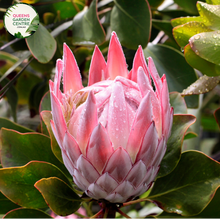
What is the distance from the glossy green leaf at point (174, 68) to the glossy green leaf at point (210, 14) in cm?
29

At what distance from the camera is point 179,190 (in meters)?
0.71

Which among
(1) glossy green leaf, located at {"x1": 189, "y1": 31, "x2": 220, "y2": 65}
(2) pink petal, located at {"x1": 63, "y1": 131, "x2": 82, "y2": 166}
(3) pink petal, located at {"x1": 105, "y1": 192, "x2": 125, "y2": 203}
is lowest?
(3) pink petal, located at {"x1": 105, "y1": 192, "x2": 125, "y2": 203}

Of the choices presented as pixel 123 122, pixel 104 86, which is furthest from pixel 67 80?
pixel 123 122

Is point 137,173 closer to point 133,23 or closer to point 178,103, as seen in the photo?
point 178,103

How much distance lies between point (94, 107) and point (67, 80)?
23 cm

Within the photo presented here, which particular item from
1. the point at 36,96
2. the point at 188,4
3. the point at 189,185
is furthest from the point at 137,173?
the point at 36,96

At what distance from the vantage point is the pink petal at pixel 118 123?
50 centimetres

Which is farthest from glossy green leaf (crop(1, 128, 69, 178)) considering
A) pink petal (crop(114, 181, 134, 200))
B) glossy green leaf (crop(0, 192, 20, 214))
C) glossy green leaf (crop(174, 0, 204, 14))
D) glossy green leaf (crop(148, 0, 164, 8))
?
glossy green leaf (crop(148, 0, 164, 8))

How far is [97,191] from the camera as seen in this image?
55 cm

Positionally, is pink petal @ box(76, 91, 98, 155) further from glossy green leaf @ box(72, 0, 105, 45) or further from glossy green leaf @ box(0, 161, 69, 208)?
glossy green leaf @ box(72, 0, 105, 45)

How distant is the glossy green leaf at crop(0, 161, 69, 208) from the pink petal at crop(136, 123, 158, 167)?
30cm

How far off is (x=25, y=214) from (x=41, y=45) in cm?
54

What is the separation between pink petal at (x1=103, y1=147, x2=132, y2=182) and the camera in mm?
494

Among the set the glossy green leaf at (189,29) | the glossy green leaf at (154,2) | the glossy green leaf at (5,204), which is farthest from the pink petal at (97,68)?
the glossy green leaf at (154,2)
